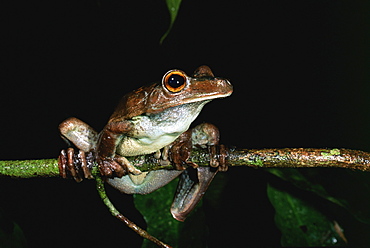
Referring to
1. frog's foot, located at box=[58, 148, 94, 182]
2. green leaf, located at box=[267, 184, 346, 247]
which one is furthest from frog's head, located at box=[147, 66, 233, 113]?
green leaf, located at box=[267, 184, 346, 247]

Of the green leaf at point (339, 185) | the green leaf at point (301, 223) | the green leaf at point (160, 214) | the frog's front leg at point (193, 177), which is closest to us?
the frog's front leg at point (193, 177)

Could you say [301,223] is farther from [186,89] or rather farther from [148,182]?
[186,89]

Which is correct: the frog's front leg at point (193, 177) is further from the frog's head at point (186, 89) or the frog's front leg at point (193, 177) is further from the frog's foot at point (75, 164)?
the frog's foot at point (75, 164)

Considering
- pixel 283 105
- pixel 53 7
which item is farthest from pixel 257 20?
pixel 53 7

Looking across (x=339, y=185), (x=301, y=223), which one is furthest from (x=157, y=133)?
(x=301, y=223)

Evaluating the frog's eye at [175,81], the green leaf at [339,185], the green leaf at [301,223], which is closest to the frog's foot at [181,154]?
the frog's eye at [175,81]

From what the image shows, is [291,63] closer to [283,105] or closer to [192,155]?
[283,105]

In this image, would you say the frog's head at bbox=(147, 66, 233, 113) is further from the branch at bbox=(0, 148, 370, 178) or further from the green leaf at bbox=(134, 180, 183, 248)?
the green leaf at bbox=(134, 180, 183, 248)
